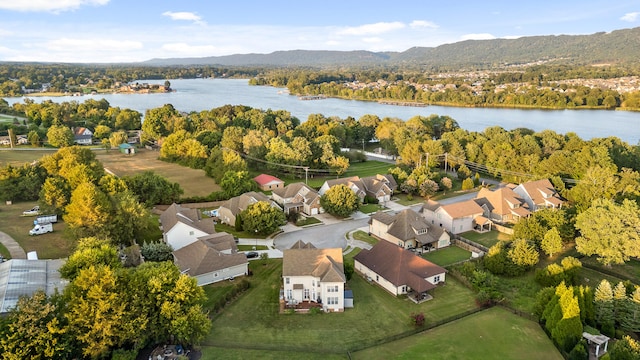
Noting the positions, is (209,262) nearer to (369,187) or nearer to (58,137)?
(369,187)

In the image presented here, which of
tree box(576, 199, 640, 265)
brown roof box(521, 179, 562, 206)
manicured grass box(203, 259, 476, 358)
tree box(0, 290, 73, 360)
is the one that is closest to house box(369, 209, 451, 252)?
manicured grass box(203, 259, 476, 358)

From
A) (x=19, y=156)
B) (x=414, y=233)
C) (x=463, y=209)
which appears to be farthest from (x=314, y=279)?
(x=19, y=156)

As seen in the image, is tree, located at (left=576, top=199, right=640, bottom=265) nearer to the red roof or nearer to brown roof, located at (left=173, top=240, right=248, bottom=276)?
brown roof, located at (left=173, top=240, right=248, bottom=276)

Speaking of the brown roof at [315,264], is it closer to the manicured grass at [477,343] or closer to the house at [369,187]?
the manicured grass at [477,343]

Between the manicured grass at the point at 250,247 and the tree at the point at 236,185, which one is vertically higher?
the tree at the point at 236,185

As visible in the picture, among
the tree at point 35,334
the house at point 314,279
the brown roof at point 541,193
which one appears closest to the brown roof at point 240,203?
the house at point 314,279

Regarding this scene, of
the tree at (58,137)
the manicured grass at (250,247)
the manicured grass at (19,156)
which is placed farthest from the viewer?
the tree at (58,137)
